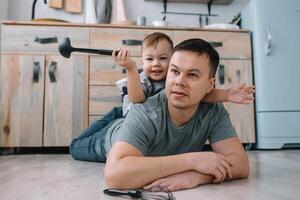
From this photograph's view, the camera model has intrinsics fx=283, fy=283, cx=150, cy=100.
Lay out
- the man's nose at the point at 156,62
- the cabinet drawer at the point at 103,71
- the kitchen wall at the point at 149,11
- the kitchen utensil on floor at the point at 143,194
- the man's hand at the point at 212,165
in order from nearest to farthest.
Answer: the kitchen utensil on floor at the point at 143,194 → the man's hand at the point at 212,165 → the man's nose at the point at 156,62 → the cabinet drawer at the point at 103,71 → the kitchen wall at the point at 149,11

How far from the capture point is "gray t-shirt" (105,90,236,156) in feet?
2.93

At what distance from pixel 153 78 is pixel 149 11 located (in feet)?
4.97

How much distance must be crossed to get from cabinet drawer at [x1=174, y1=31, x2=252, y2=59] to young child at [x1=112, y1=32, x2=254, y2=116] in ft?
2.62

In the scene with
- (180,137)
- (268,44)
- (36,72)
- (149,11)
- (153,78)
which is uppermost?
(149,11)

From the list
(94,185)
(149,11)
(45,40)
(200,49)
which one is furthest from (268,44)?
(94,185)

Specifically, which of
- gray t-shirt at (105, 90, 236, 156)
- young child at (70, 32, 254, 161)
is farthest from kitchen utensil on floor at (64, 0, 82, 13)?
gray t-shirt at (105, 90, 236, 156)

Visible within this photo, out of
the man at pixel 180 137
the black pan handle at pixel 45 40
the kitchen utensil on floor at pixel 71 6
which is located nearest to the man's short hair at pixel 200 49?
the man at pixel 180 137

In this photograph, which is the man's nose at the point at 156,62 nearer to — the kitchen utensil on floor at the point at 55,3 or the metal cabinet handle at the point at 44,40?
the metal cabinet handle at the point at 44,40

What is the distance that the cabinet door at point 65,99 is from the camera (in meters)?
2.00

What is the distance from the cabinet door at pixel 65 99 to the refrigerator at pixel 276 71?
1.30 meters

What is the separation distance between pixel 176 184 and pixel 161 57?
0.70 meters

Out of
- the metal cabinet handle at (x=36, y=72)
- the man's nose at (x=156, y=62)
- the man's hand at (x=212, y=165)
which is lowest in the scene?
the man's hand at (x=212, y=165)

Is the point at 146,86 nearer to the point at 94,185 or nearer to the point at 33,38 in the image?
the point at 94,185

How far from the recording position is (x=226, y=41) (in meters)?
2.18
